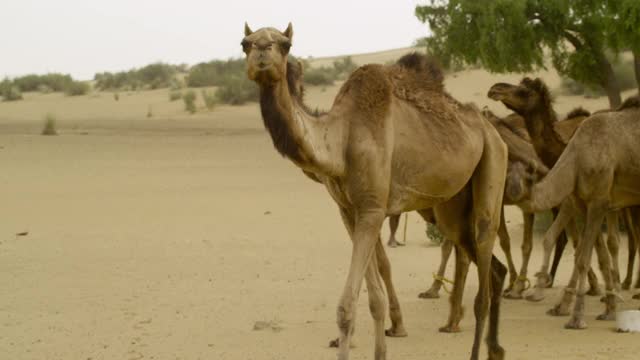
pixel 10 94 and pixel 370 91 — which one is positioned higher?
pixel 370 91

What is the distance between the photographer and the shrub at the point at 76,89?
182ft

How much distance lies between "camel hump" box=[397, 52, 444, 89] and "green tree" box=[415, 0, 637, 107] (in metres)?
8.74

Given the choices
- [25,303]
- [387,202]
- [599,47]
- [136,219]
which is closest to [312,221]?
[136,219]

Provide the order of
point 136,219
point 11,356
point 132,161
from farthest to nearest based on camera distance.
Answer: point 132,161 → point 136,219 → point 11,356

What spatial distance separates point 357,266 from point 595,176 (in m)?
3.22

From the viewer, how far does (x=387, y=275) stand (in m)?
8.08

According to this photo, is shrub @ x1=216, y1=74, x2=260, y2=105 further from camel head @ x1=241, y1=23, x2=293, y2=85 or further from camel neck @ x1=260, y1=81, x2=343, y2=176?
camel head @ x1=241, y1=23, x2=293, y2=85

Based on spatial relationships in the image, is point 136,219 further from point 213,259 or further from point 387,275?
point 387,275

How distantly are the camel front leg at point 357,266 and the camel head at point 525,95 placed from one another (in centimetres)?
335

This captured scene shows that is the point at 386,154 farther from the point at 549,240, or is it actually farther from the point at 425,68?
the point at 549,240

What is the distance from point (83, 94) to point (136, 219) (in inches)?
1657

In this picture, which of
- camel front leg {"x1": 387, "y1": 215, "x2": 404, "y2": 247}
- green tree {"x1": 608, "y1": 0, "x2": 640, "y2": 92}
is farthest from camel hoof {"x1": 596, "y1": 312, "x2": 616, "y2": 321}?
green tree {"x1": 608, "y1": 0, "x2": 640, "y2": 92}

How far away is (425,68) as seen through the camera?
24.6 feet

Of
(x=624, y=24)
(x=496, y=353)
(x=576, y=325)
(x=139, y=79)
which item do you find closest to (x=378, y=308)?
(x=496, y=353)
